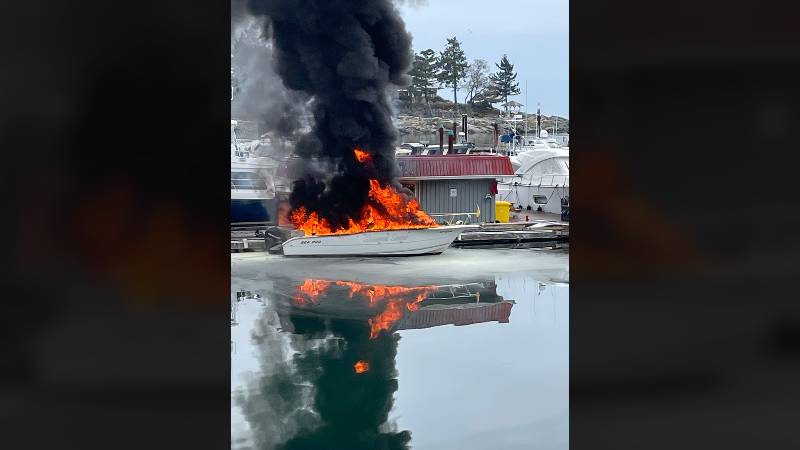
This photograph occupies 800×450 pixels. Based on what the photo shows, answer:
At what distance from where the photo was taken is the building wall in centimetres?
1841

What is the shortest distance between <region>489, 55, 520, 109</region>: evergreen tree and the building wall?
15350 millimetres

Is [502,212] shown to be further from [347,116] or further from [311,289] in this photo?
[311,289]

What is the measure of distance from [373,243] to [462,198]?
371 centimetres

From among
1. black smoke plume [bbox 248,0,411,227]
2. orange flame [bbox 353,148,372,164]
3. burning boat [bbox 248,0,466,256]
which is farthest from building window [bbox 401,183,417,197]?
orange flame [bbox 353,148,372,164]

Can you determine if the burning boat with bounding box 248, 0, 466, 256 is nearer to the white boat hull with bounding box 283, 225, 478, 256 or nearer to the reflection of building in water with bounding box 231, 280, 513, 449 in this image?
the white boat hull with bounding box 283, 225, 478, 256

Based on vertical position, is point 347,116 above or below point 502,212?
above

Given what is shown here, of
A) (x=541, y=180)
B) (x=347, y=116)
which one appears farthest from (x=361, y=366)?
(x=541, y=180)

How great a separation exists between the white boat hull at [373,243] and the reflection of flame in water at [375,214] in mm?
895

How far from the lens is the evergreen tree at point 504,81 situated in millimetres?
33281

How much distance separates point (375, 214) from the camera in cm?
1672
